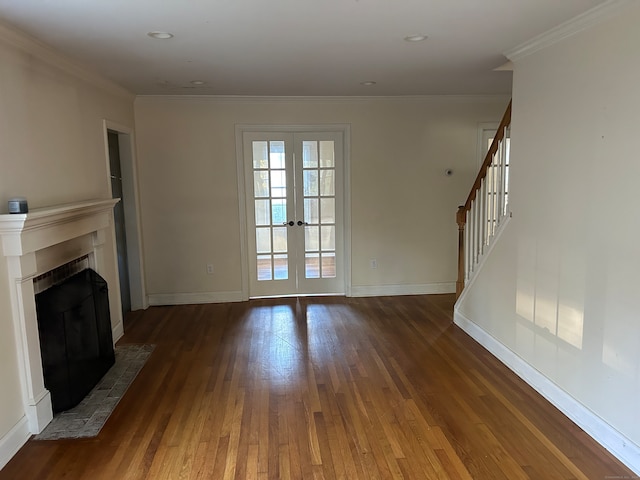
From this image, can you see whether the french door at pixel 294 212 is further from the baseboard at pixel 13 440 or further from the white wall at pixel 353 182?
the baseboard at pixel 13 440

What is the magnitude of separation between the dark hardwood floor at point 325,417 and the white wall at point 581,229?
0.83ft

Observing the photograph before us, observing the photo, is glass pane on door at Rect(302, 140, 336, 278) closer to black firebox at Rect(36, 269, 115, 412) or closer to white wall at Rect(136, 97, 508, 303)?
white wall at Rect(136, 97, 508, 303)

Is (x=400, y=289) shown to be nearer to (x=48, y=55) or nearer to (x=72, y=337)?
(x=72, y=337)

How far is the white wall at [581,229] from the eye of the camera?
2.26 metres

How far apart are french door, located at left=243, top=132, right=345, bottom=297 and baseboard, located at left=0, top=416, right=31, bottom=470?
300 cm

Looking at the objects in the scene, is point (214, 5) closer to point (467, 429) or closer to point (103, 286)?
point (103, 286)

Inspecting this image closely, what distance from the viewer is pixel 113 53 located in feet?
10.2

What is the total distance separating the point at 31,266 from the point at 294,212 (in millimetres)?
3108

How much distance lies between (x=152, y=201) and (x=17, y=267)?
269 cm

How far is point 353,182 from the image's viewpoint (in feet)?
17.3

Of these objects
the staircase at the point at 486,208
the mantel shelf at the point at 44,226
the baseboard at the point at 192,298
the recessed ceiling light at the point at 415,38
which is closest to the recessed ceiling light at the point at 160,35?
the mantel shelf at the point at 44,226

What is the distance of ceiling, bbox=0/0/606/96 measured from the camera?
2291 millimetres

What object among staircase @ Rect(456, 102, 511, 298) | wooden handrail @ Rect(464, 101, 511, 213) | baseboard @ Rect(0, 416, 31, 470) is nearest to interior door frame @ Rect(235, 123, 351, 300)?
staircase @ Rect(456, 102, 511, 298)

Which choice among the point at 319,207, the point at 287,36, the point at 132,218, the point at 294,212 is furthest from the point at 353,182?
the point at 287,36
